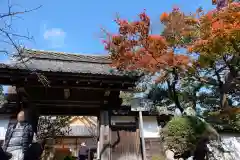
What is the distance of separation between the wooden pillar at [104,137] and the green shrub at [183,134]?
5.57ft

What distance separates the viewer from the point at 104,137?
6.83 metres

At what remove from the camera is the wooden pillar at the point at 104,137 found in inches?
261

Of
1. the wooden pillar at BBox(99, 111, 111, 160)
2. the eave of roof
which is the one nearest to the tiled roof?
the eave of roof

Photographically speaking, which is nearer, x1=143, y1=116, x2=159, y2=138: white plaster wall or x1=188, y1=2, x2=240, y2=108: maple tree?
x1=143, y1=116, x2=159, y2=138: white plaster wall

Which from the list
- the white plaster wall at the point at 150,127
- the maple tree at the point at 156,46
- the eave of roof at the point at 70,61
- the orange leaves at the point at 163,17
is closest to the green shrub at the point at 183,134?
the white plaster wall at the point at 150,127

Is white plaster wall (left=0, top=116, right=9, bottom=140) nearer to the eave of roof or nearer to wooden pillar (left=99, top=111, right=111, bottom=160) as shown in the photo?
the eave of roof

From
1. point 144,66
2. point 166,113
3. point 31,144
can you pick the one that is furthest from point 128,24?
point 31,144

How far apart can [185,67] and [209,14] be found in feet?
10.1

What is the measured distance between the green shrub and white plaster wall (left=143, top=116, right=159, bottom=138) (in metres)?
1.63

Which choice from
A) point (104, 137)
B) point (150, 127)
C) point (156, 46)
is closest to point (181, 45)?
point (156, 46)

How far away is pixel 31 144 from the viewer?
22.0ft

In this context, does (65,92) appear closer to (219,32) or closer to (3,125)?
(3,125)

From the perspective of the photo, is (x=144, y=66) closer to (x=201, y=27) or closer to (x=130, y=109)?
(x=201, y=27)

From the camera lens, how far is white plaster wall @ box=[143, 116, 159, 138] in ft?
28.2
